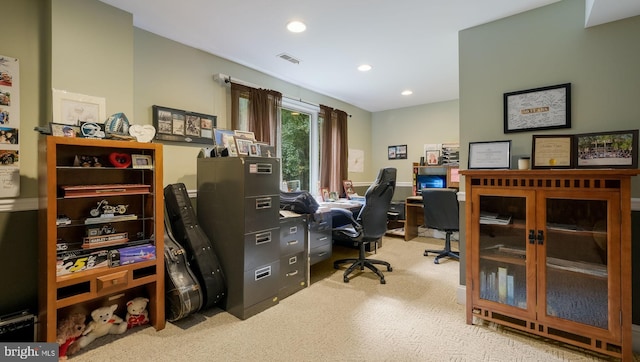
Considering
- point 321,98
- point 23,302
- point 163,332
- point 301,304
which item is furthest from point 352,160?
point 23,302

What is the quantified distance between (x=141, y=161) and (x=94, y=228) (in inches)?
22.0

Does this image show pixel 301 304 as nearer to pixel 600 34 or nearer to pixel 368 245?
pixel 368 245

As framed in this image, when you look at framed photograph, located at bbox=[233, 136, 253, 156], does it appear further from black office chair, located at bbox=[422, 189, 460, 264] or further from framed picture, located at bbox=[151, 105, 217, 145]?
black office chair, located at bbox=[422, 189, 460, 264]

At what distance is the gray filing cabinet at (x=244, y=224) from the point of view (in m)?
2.21

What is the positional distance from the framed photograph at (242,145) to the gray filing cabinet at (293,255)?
2.29ft

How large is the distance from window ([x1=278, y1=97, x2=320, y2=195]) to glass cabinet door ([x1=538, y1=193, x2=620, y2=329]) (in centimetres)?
268

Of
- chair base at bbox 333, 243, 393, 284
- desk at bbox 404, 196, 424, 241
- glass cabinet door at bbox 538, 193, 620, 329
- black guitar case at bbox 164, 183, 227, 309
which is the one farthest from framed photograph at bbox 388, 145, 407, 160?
black guitar case at bbox 164, 183, 227, 309

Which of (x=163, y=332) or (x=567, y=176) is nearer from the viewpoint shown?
(x=567, y=176)

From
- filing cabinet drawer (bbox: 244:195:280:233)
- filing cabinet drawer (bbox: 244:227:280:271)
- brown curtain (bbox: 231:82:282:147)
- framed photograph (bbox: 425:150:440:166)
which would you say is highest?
brown curtain (bbox: 231:82:282:147)

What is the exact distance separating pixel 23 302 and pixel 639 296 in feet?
13.5

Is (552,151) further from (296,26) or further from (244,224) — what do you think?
(244,224)

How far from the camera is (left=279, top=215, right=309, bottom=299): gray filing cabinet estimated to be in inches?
102

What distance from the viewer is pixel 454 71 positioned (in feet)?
11.4

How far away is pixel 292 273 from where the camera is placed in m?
2.68
